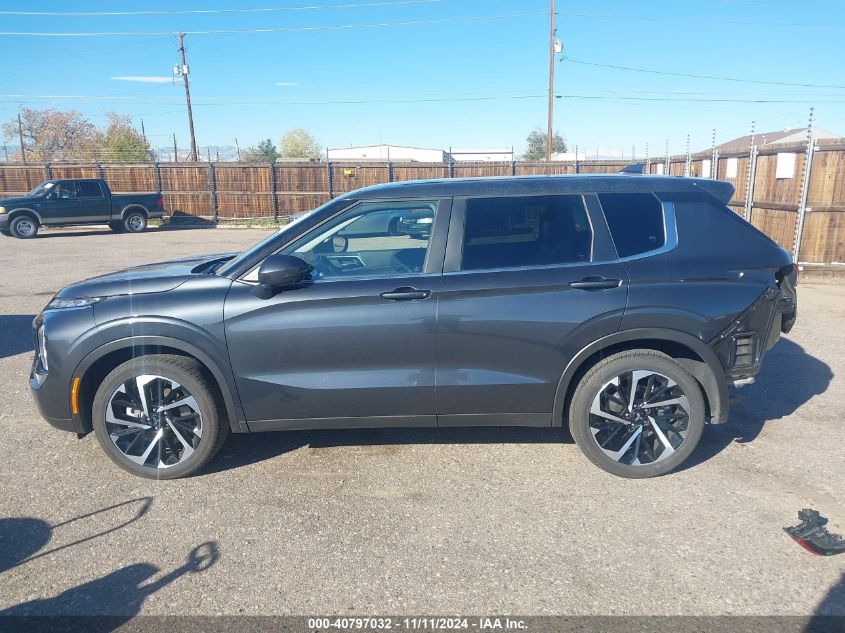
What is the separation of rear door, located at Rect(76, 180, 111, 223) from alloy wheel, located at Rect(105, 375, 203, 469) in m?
20.3

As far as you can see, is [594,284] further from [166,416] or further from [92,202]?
[92,202]

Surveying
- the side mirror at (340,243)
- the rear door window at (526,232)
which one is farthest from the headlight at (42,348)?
the rear door window at (526,232)

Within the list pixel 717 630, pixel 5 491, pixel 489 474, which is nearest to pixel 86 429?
pixel 5 491

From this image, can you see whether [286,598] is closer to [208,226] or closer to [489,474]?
[489,474]

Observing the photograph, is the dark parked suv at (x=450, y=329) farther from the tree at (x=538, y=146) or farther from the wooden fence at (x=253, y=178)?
the tree at (x=538, y=146)

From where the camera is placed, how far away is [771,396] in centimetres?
557

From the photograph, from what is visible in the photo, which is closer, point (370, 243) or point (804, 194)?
point (370, 243)

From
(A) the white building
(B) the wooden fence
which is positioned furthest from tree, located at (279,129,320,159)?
(B) the wooden fence

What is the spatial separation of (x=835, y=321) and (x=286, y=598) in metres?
7.70

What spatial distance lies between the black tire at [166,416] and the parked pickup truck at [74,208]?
65.7 ft

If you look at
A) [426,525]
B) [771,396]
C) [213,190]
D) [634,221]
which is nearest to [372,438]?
[426,525]

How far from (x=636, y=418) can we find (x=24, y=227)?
22167 mm

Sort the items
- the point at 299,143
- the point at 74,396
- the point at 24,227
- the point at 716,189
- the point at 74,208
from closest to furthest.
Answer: the point at 74,396 → the point at 716,189 → the point at 24,227 → the point at 74,208 → the point at 299,143

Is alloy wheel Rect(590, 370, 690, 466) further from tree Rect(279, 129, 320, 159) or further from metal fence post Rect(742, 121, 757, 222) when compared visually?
tree Rect(279, 129, 320, 159)
